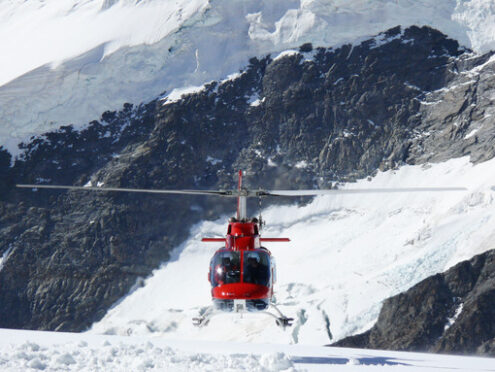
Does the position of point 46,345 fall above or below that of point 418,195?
below

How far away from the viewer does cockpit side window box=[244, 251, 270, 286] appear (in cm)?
1948

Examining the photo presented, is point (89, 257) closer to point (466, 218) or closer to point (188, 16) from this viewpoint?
point (188, 16)

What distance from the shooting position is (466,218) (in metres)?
52.3

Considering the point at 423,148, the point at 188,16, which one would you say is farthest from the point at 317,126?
the point at 188,16

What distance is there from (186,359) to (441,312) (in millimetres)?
39619

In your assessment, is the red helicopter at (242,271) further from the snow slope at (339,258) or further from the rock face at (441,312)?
the rock face at (441,312)

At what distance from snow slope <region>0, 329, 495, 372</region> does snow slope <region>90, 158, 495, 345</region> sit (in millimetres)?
31198

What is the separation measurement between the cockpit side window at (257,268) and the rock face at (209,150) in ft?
149

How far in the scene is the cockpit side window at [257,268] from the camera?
63.9 feet

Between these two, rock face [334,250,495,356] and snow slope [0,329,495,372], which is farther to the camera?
rock face [334,250,495,356]

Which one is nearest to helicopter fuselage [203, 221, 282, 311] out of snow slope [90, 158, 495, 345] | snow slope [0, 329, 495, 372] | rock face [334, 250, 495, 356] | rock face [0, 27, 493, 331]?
snow slope [0, 329, 495, 372]

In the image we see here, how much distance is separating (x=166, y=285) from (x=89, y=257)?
335 inches

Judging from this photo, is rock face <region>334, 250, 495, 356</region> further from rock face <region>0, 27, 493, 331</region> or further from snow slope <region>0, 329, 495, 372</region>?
snow slope <region>0, 329, 495, 372</region>

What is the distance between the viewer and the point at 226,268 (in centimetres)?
1972
